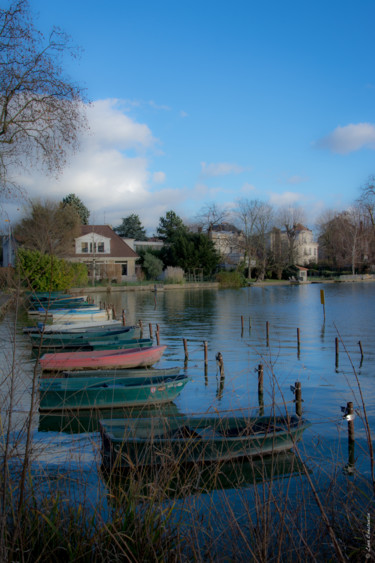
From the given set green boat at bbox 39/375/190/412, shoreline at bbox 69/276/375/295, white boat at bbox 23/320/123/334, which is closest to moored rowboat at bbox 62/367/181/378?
green boat at bbox 39/375/190/412

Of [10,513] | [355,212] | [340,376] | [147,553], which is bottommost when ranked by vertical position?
[340,376]

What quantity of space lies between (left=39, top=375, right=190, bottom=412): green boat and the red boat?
241cm

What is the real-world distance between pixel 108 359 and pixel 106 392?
3.84 meters

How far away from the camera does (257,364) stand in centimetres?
1633

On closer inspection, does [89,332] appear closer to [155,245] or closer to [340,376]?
[340,376]

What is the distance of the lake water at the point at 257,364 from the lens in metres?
7.93

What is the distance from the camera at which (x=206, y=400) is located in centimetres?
1270

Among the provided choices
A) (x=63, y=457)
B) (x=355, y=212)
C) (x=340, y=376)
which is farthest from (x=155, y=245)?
(x=63, y=457)

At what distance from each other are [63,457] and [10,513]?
4179 millimetres

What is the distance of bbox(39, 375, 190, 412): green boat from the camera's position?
35.6 ft

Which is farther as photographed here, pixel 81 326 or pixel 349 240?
pixel 349 240

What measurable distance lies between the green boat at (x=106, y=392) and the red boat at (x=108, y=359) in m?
2.41

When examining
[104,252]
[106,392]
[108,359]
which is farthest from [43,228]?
[106,392]

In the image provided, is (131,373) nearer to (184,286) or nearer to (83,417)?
(83,417)
